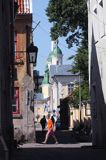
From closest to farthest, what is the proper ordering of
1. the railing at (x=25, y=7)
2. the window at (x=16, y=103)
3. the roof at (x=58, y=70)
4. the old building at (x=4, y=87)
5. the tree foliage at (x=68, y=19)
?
the old building at (x=4, y=87), the window at (x=16, y=103), the railing at (x=25, y=7), the tree foliage at (x=68, y=19), the roof at (x=58, y=70)

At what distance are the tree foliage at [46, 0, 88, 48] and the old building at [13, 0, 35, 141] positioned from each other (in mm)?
10790

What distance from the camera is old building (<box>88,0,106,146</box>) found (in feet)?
90.6

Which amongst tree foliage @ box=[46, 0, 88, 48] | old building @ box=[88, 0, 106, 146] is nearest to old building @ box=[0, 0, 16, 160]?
old building @ box=[88, 0, 106, 146]

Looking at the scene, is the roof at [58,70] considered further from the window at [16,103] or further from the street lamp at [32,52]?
the street lamp at [32,52]

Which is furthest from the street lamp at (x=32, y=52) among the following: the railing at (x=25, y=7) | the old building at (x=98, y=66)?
the railing at (x=25, y=7)

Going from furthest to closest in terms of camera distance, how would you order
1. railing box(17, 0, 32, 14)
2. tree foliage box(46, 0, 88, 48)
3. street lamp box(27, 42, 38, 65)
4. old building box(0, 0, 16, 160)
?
1. tree foliage box(46, 0, 88, 48)
2. railing box(17, 0, 32, 14)
3. street lamp box(27, 42, 38, 65)
4. old building box(0, 0, 16, 160)

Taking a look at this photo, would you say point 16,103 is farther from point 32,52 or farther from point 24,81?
point 32,52

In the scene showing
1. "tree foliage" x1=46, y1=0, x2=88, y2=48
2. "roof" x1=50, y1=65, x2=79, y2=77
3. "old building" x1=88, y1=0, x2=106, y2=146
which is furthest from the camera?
"roof" x1=50, y1=65, x2=79, y2=77

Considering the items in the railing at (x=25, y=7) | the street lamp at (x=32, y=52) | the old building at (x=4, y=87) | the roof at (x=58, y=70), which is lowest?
the old building at (x=4, y=87)

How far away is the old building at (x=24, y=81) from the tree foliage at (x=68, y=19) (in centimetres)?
1079

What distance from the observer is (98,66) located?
94.0 feet

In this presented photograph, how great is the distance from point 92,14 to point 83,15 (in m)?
13.3

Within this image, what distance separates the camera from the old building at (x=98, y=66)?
27.6 metres

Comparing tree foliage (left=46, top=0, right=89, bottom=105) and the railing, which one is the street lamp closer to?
the railing
